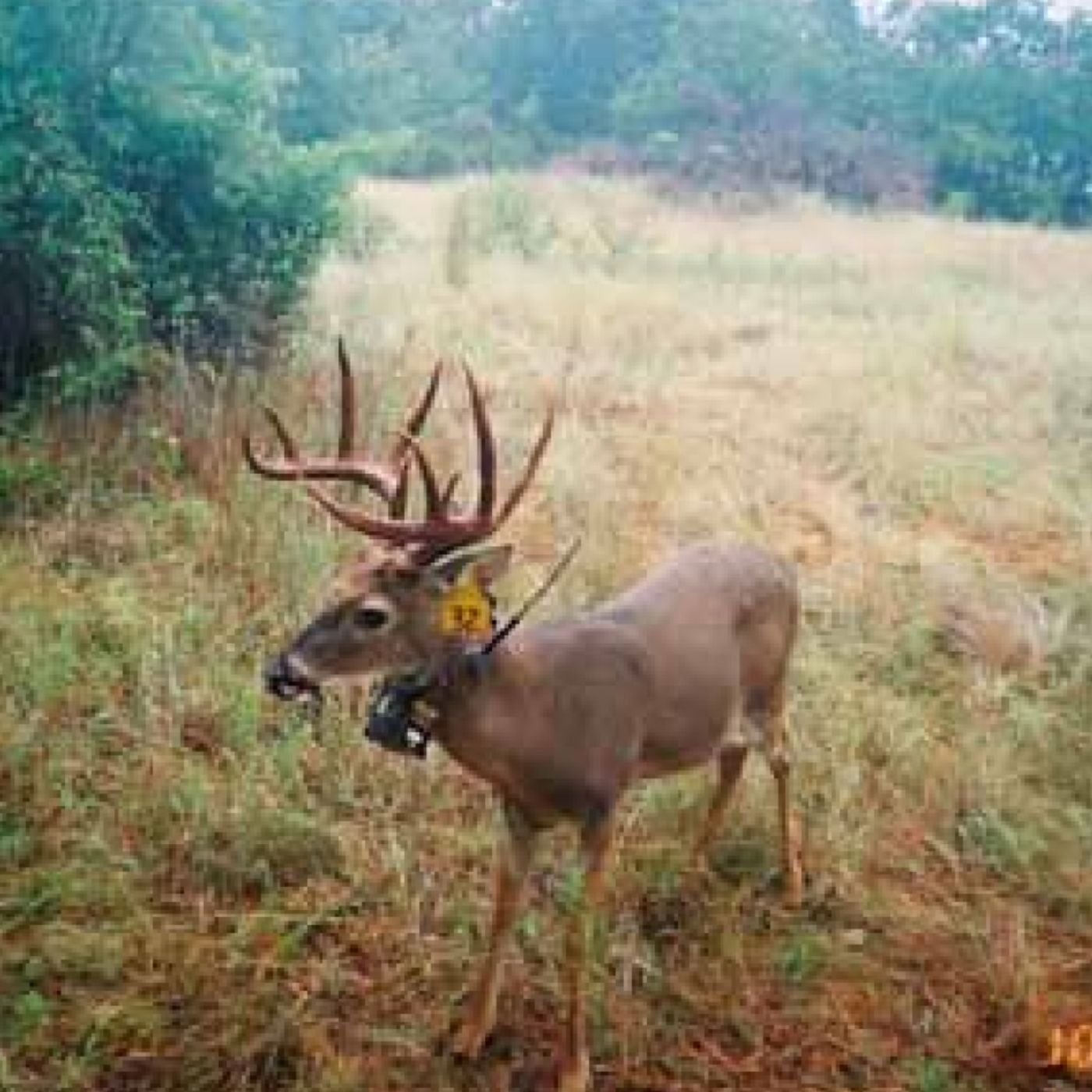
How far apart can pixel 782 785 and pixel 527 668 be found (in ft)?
3.64

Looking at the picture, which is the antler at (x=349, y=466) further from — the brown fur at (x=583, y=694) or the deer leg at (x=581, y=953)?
the deer leg at (x=581, y=953)

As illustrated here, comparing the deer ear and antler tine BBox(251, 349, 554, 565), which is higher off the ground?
antler tine BBox(251, 349, 554, 565)

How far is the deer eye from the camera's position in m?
3.29

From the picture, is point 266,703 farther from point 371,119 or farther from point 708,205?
point 708,205

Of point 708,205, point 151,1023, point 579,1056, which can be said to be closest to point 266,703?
point 151,1023

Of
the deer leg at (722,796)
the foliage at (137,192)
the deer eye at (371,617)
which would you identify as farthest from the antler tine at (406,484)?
the foliage at (137,192)

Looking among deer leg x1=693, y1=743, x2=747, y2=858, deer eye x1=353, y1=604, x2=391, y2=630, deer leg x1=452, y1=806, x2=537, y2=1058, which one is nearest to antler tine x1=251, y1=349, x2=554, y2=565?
deer eye x1=353, y1=604, x2=391, y2=630

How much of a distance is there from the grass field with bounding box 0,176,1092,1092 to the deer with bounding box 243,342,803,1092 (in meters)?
0.25

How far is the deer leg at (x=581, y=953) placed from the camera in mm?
3521

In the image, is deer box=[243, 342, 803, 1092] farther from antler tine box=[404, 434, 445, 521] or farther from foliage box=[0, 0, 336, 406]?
foliage box=[0, 0, 336, 406]

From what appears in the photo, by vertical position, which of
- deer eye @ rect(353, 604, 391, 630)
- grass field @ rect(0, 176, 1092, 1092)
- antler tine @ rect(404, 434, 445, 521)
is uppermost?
antler tine @ rect(404, 434, 445, 521)

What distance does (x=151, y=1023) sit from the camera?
140 inches

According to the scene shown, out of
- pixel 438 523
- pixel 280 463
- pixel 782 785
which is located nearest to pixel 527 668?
pixel 438 523

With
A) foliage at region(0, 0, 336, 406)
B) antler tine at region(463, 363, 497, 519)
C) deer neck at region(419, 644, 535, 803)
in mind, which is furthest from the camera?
foliage at region(0, 0, 336, 406)
